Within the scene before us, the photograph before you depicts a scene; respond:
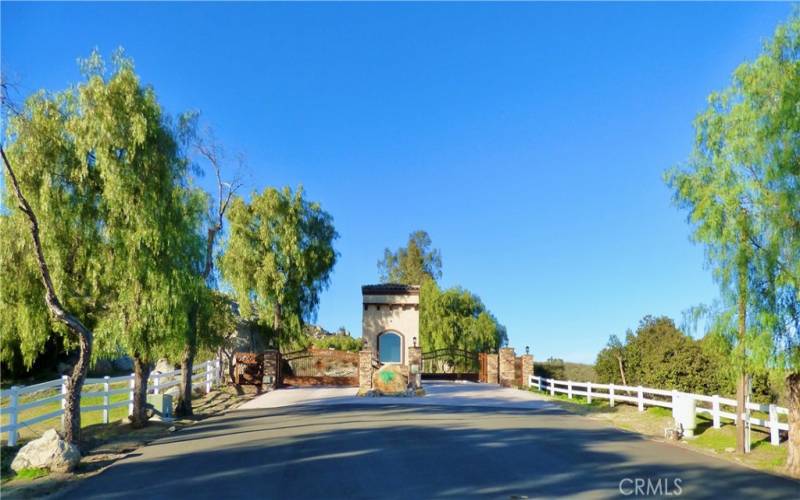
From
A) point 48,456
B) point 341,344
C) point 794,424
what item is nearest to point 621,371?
point 794,424

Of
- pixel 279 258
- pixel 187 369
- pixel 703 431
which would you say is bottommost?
pixel 703 431

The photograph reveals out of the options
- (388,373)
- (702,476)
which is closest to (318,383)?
(388,373)

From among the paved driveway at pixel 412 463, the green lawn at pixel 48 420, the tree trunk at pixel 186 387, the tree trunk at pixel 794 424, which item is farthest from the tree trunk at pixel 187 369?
the tree trunk at pixel 794 424

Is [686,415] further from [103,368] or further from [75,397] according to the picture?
[103,368]

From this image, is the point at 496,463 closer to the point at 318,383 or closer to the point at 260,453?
the point at 260,453

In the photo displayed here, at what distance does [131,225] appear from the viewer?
15.1m

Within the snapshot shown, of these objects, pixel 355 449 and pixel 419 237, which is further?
pixel 419 237

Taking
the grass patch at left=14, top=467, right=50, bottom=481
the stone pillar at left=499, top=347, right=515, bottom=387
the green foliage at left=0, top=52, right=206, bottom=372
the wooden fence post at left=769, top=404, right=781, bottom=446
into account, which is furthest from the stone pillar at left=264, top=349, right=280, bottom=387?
the wooden fence post at left=769, top=404, right=781, bottom=446

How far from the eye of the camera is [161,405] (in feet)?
60.3

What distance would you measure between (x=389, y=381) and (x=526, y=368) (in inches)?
335

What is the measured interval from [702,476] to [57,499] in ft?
30.3

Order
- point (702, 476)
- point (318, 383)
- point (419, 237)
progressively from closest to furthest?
point (702, 476) → point (318, 383) → point (419, 237)

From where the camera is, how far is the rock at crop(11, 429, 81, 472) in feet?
35.0

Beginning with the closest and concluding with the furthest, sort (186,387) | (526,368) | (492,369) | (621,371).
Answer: (186,387), (621,371), (526,368), (492,369)
